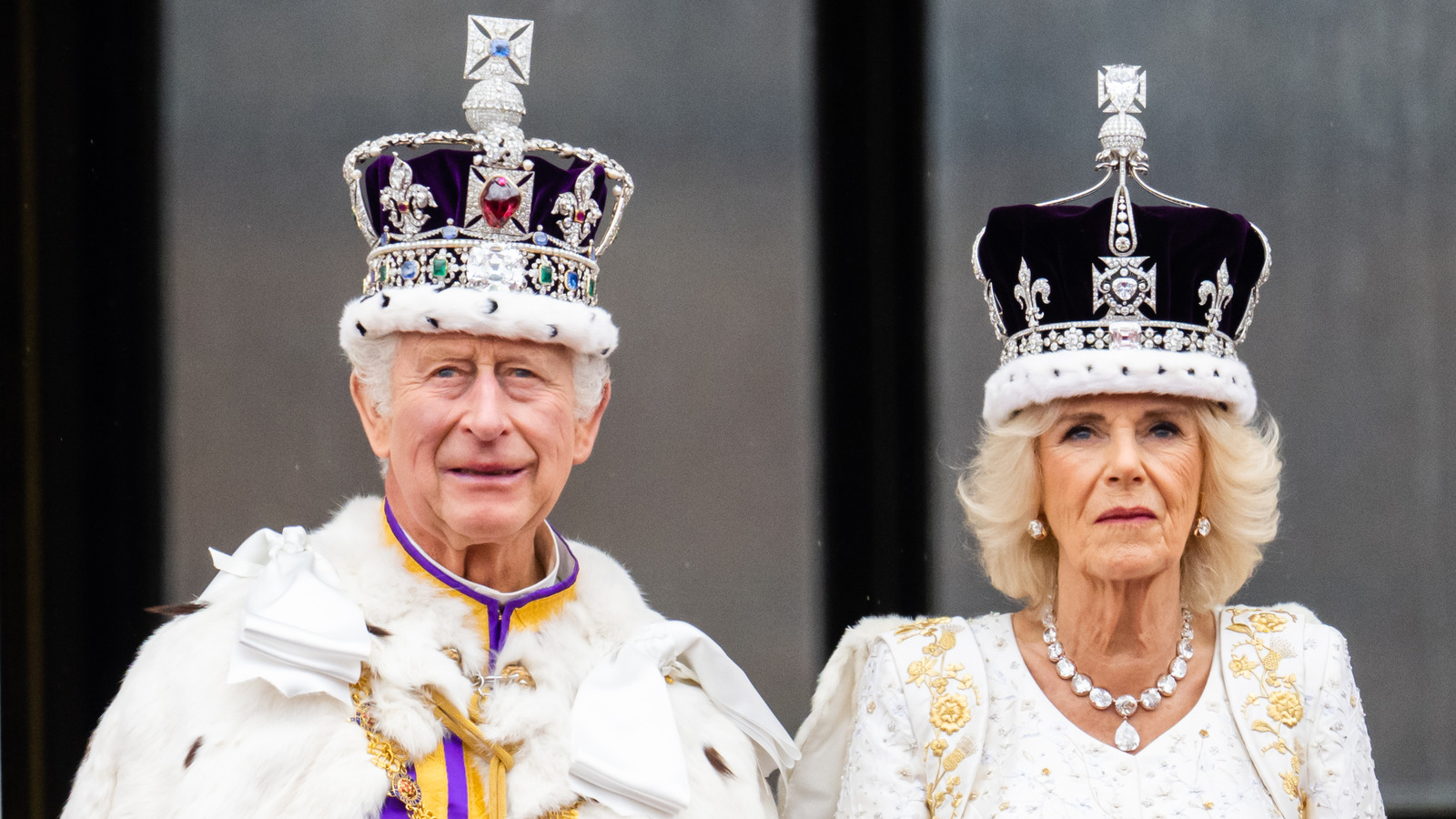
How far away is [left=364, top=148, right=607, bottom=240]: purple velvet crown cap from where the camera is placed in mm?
2936

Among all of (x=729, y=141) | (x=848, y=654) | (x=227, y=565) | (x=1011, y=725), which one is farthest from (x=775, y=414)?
(x=227, y=565)

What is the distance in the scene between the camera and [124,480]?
14.0 ft

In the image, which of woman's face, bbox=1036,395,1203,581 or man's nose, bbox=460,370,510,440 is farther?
woman's face, bbox=1036,395,1203,581

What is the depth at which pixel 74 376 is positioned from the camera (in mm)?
4195

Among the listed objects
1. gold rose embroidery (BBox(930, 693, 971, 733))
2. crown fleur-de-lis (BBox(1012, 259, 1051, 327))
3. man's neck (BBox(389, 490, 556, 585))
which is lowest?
gold rose embroidery (BBox(930, 693, 971, 733))

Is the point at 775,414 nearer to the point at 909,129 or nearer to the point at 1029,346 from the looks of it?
the point at 909,129

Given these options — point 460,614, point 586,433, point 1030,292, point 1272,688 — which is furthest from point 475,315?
point 1272,688

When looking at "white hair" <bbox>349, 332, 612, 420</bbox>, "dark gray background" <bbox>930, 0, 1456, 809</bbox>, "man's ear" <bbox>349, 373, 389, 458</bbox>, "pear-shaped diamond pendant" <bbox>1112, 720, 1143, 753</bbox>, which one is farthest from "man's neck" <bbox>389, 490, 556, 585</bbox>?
"dark gray background" <bbox>930, 0, 1456, 809</bbox>

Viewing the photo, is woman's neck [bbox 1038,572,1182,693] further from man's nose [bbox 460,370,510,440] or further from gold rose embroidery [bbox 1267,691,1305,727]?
man's nose [bbox 460,370,510,440]

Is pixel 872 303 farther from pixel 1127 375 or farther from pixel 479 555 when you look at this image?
pixel 479 555

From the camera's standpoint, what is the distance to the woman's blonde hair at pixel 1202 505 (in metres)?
3.12

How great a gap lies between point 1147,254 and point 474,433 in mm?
1452

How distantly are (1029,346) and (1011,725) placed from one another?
2.64ft

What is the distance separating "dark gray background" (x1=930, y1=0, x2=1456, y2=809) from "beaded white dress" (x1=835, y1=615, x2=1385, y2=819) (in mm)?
1606
